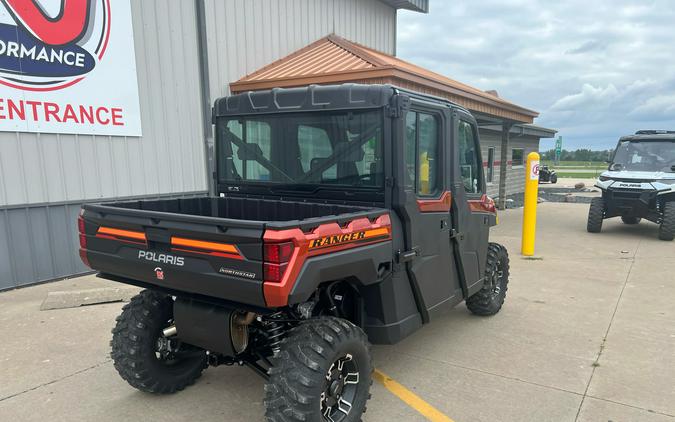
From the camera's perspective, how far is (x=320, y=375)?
2713 mm

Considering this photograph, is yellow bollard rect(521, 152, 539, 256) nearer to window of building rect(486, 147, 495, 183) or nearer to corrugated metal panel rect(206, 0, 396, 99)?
corrugated metal panel rect(206, 0, 396, 99)

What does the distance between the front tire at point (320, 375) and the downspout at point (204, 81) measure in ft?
19.7

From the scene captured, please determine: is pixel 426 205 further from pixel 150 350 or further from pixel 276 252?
pixel 150 350

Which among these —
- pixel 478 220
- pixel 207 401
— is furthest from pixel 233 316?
pixel 478 220

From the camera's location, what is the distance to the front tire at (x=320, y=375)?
8.75 feet

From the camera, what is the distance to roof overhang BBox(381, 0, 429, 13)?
13930mm

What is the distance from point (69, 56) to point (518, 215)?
12633mm

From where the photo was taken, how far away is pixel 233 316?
9.75 ft

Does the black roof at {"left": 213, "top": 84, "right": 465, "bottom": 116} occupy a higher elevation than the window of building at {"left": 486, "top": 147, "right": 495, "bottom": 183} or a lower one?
higher

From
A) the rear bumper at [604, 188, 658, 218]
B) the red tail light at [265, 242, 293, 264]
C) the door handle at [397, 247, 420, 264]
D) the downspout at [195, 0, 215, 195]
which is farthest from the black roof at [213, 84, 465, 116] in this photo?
the rear bumper at [604, 188, 658, 218]

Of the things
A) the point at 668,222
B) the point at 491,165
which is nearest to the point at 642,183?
the point at 668,222

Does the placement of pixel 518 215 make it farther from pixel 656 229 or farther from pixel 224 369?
pixel 224 369

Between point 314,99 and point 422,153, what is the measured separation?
3.06ft

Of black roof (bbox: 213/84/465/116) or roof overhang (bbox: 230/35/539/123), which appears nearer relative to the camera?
black roof (bbox: 213/84/465/116)
